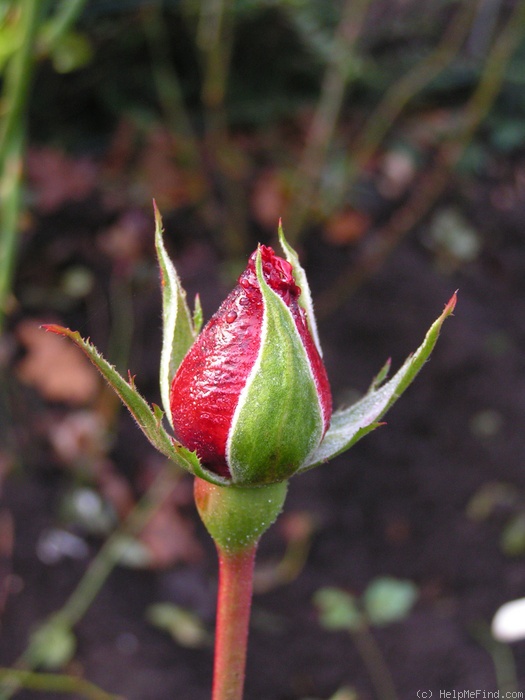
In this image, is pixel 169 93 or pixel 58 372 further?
pixel 169 93

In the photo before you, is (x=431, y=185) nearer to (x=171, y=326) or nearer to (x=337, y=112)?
(x=337, y=112)

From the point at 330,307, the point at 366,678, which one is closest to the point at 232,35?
the point at 330,307

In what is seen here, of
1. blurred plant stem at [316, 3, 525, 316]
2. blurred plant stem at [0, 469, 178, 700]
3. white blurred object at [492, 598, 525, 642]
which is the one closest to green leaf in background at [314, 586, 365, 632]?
white blurred object at [492, 598, 525, 642]

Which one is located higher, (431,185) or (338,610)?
(431,185)

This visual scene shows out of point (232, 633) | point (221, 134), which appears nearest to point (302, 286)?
point (232, 633)

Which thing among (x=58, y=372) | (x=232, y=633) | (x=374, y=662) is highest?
(x=232, y=633)

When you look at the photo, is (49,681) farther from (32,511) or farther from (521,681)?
(521,681)

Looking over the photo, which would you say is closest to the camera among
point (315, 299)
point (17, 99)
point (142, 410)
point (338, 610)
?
point (142, 410)

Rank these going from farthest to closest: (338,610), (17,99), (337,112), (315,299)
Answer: (337,112)
(315,299)
(338,610)
(17,99)
